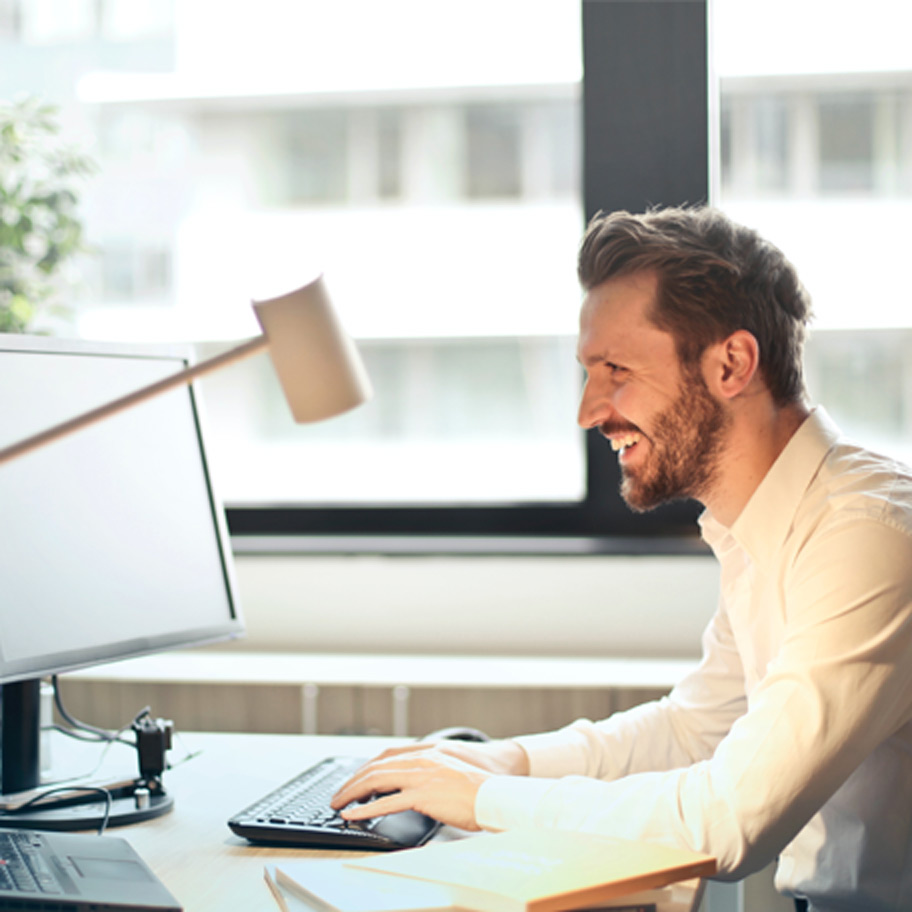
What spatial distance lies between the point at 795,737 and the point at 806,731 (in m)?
0.01

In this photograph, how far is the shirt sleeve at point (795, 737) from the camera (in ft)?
3.32

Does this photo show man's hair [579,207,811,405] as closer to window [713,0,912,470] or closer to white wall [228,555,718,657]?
white wall [228,555,718,657]

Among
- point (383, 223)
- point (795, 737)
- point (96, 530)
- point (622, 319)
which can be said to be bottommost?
point (795, 737)

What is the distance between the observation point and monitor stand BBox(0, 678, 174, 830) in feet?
4.04

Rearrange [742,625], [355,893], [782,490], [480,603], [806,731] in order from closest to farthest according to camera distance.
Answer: [355,893]
[806,731]
[782,490]
[742,625]
[480,603]

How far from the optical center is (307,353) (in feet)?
3.02

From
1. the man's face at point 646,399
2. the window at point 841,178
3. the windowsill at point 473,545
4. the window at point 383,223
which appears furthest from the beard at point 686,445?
the window at point 841,178

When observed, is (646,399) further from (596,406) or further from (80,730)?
(80,730)

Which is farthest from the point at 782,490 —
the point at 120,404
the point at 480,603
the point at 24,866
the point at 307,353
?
the point at 480,603

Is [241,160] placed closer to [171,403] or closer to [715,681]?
[171,403]

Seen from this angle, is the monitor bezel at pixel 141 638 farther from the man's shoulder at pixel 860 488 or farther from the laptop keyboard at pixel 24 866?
the man's shoulder at pixel 860 488

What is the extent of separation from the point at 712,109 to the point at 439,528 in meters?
1.19

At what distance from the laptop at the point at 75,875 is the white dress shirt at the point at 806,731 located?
34 centimetres

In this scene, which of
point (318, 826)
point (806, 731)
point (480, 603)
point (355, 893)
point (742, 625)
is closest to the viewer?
point (355, 893)
